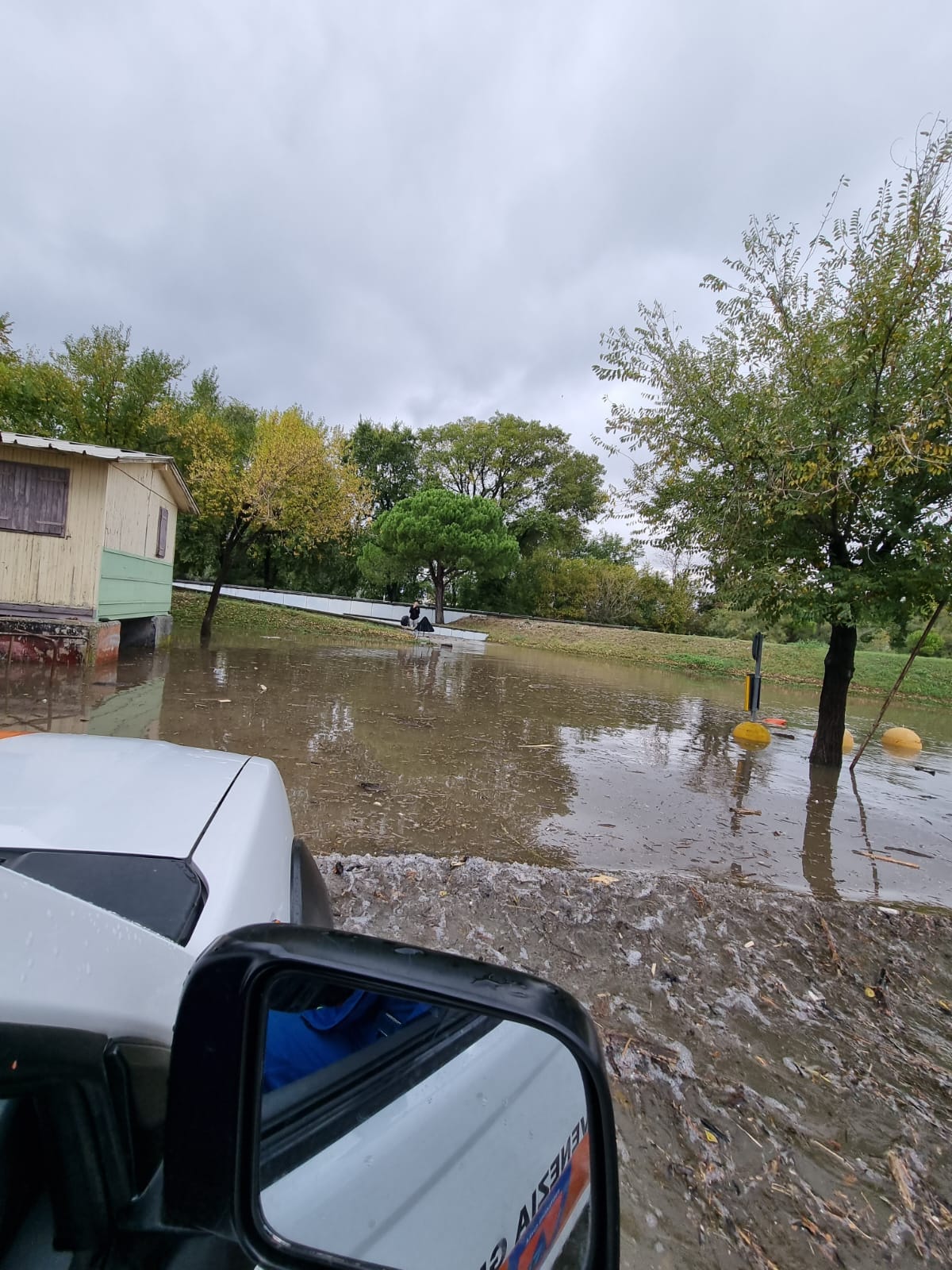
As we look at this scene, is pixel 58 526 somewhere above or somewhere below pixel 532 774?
above

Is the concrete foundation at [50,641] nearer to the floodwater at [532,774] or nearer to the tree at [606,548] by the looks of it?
the floodwater at [532,774]

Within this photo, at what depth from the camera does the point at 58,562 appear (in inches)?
445

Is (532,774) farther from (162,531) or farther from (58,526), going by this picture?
(162,531)

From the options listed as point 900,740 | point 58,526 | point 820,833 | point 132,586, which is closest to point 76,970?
point 820,833

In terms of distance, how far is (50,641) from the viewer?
1091 cm

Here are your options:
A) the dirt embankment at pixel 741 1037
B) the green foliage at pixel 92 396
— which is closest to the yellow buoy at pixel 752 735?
the dirt embankment at pixel 741 1037

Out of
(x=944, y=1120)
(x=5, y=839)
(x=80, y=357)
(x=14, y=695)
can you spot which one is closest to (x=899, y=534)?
(x=944, y=1120)

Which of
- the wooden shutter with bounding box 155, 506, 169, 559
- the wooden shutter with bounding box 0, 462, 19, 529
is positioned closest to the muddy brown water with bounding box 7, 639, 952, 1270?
the wooden shutter with bounding box 0, 462, 19, 529

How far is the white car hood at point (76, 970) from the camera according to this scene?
68cm

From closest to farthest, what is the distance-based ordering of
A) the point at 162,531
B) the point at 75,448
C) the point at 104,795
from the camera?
the point at 104,795
the point at 75,448
the point at 162,531

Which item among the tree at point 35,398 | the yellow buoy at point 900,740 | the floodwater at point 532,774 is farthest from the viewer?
the tree at point 35,398

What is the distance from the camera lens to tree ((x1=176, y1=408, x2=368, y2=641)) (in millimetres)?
16016

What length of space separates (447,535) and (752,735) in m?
25.2

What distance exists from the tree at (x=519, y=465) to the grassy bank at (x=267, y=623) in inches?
810
